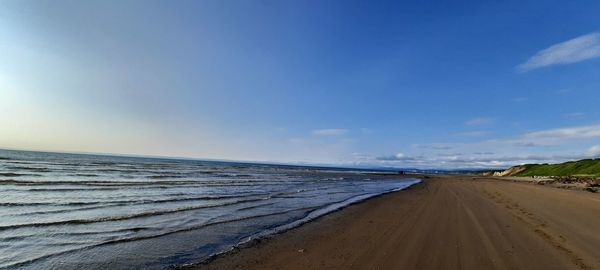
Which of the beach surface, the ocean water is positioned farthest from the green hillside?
the ocean water

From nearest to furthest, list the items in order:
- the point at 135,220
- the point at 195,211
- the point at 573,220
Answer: the point at 135,220, the point at 573,220, the point at 195,211

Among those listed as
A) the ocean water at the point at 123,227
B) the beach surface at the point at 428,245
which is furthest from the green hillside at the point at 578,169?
the ocean water at the point at 123,227

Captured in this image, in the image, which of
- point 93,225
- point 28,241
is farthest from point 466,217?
point 28,241

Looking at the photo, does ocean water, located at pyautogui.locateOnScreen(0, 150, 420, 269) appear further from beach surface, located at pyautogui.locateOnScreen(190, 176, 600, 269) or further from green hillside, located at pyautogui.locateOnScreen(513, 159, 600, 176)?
green hillside, located at pyautogui.locateOnScreen(513, 159, 600, 176)

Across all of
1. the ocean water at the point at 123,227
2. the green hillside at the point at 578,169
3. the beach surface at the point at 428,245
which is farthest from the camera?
the green hillside at the point at 578,169

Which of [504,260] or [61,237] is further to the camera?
[61,237]

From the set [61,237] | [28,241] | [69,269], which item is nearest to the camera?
[69,269]

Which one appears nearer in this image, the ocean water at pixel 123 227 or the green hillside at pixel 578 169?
the ocean water at pixel 123 227

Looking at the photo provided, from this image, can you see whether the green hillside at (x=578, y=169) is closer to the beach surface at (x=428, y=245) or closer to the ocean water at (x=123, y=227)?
the beach surface at (x=428, y=245)

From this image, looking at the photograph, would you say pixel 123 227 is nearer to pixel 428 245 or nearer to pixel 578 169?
pixel 428 245

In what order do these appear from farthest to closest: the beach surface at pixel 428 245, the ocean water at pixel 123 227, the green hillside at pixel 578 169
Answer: the green hillside at pixel 578 169 < the ocean water at pixel 123 227 < the beach surface at pixel 428 245

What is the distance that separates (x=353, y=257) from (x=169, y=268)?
3925 millimetres

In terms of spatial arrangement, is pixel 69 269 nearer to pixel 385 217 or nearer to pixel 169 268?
pixel 169 268

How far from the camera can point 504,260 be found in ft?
23.4
